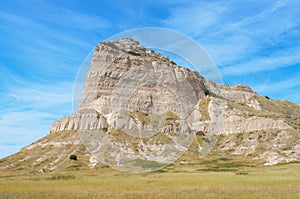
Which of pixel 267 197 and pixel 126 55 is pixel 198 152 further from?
pixel 267 197

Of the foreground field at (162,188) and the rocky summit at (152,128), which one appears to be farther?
the rocky summit at (152,128)

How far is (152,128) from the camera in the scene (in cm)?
13650

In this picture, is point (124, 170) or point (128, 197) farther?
point (124, 170)

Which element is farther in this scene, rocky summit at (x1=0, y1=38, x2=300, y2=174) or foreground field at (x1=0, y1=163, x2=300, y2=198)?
rocky summit at (x1=0, y1=38, x2=300, y2=174)

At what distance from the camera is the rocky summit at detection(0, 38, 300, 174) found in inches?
4444

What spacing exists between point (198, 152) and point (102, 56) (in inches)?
2888

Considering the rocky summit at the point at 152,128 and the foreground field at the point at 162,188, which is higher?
the rocky summit at the point at 152,128

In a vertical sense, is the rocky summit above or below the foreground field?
above

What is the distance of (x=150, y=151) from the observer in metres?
128

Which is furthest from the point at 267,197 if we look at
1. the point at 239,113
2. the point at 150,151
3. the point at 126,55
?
the point at 126,55

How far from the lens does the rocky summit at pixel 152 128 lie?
112875 mm

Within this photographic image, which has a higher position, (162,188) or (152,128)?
(152,128)

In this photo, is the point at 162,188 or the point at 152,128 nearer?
the point at 162,188

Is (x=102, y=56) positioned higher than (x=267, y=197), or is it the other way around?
(x=102, y=56)
